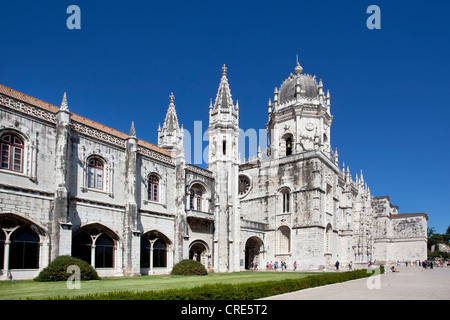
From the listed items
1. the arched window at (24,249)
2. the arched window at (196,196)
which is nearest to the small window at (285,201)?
the arched window at (196,196)

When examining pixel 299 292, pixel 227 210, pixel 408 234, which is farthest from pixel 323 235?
pixel 408 234

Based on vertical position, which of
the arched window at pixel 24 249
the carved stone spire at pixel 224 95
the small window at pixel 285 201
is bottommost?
the arched window at pixel 24 249

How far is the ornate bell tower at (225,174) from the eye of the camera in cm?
3412

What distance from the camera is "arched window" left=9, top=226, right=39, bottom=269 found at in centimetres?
1980

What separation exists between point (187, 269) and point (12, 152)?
43.4ft

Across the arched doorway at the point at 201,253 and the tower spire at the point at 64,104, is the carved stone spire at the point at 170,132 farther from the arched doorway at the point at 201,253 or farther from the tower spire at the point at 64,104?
the tower spire at the point at 64,104

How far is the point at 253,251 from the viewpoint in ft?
142

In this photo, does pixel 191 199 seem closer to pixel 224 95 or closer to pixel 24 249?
pixel 224 95

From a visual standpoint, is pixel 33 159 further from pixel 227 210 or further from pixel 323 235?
pixel 323 235

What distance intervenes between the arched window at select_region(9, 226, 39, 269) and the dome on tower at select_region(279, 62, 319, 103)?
35.9 m

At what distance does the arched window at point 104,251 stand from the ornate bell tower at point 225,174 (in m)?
10.7

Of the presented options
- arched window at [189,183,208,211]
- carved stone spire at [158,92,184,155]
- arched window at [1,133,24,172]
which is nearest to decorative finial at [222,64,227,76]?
carved stone spire at [158,92,184,155]

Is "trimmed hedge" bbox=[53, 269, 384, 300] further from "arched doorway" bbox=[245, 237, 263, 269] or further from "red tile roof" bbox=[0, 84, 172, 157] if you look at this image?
"arched doorway" bbox=[245, 237, 263, 269]

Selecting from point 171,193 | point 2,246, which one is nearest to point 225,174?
point 171,193
